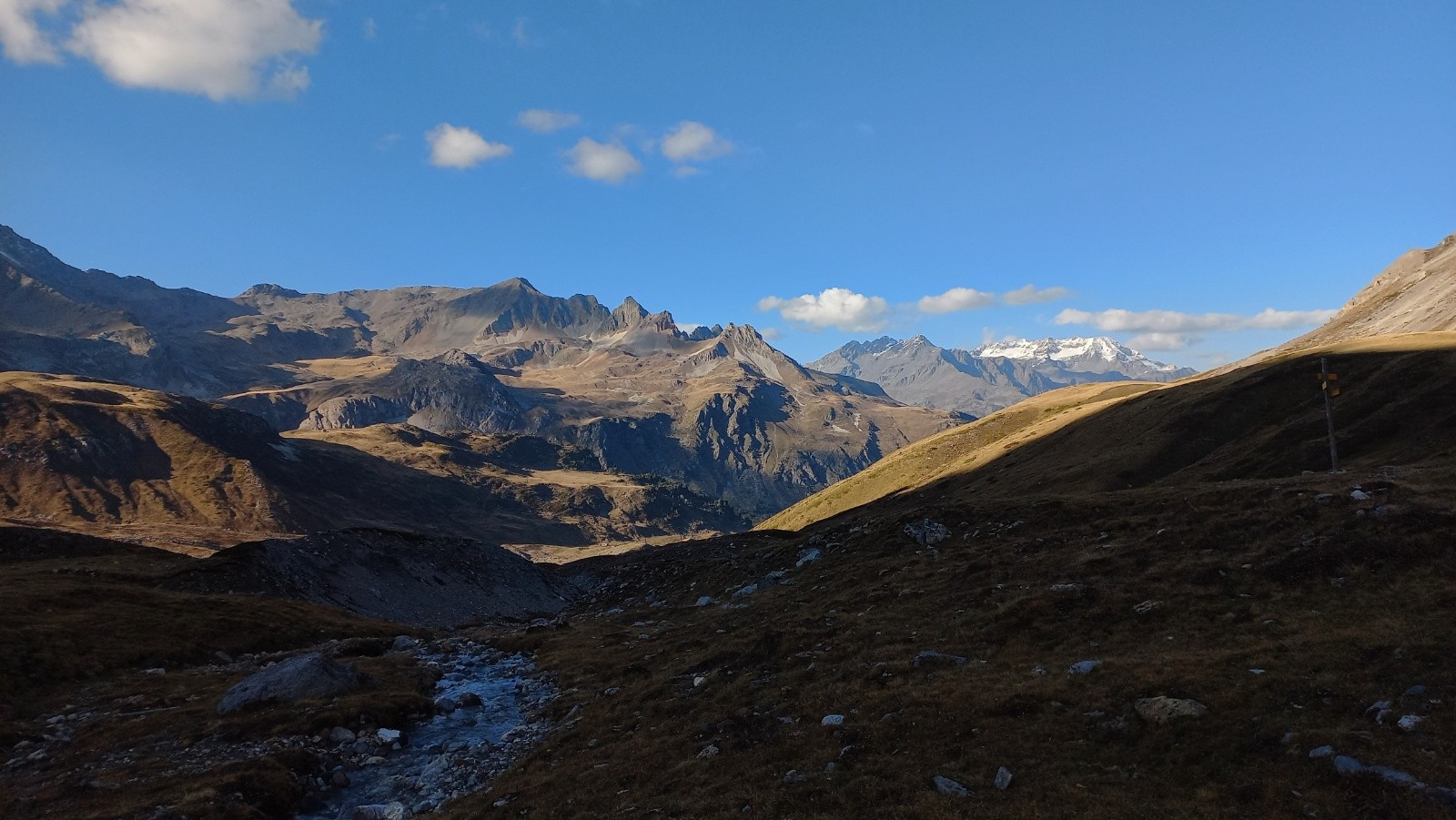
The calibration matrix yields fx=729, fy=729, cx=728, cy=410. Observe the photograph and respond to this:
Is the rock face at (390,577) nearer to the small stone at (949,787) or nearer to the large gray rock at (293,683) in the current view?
the large gray rock at (293,683)

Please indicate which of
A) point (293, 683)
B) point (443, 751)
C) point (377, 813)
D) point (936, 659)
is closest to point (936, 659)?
point (936, 659)

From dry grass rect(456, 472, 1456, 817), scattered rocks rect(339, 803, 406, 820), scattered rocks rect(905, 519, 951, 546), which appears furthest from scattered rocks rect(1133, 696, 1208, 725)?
scattered rocks rect(905, 519, 951, 546)

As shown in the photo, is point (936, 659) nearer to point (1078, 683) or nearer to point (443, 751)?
point (1078, 683)

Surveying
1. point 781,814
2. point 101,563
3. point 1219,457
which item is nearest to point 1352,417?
point 1219,457

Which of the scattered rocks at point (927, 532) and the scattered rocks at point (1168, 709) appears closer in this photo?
the scattered rocks at point (1168, 709)

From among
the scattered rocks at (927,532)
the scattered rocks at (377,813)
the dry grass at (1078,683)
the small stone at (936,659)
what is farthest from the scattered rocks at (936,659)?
the scattered rocks at (927,532)

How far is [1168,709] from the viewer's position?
18812mm

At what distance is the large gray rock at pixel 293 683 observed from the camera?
34.4m

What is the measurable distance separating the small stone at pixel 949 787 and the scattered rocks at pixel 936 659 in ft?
31.6

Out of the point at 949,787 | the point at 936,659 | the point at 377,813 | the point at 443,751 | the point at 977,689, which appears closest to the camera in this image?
the point at 949,787

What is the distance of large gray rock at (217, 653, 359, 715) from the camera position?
34438 millimetres

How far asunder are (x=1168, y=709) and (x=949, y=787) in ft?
20.7

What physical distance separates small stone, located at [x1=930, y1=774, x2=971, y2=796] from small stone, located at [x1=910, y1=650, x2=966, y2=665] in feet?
31.6

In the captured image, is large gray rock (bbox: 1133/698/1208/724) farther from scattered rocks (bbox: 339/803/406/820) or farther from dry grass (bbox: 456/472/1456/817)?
scattered rocks (bbox: 339/803/406/820)
